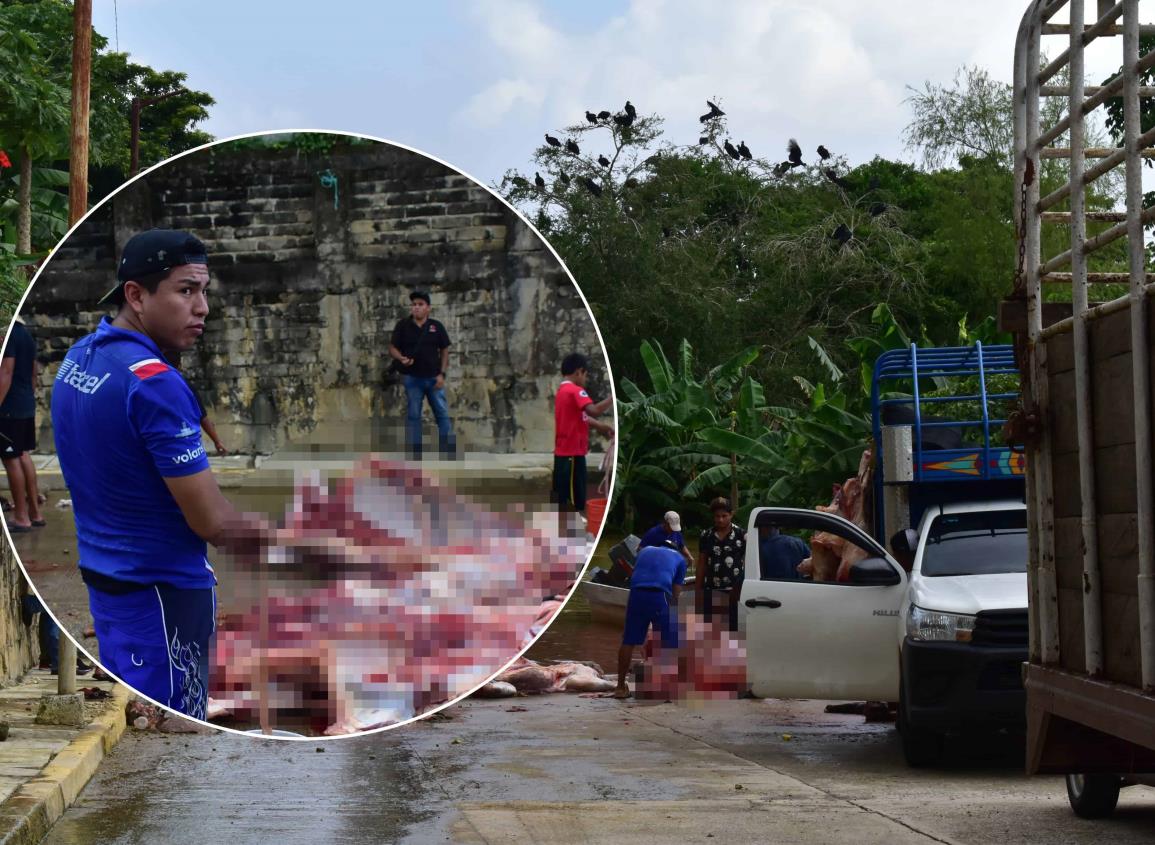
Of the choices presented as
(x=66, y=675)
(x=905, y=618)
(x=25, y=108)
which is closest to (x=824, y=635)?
(x=905, y=618)

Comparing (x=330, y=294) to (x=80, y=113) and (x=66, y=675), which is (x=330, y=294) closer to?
(x=66, y=675)

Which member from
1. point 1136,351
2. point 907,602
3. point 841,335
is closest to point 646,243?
point 841,335

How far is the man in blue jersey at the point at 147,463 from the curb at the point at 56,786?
3137 mm

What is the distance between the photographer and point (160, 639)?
7.43 feet

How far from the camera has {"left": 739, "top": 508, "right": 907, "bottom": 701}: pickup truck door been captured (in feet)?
28.2

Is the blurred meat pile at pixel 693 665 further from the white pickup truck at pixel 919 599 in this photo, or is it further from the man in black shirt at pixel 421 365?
the man in black shirt at pixel 421 365

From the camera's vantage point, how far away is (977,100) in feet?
102

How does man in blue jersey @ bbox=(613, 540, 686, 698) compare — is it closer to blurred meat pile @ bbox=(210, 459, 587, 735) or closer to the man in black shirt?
blurred meat pile @ bbox=(210, 459, 587, 735)

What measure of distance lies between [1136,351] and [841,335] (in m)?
24.9

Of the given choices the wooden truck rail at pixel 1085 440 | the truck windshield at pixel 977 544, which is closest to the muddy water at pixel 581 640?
the truck windshield at pixel 977 544

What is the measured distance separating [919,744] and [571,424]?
6182 mm

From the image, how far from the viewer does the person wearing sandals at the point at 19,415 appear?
2160mm

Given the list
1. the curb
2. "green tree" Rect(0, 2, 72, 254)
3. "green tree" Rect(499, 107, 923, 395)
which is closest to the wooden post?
the curb

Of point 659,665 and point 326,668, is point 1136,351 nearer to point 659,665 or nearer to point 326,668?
point 326,668
